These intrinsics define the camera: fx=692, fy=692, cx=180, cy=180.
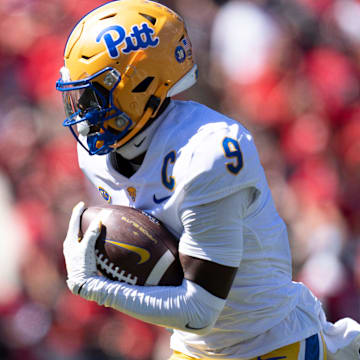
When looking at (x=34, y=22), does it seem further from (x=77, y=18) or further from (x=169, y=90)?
(x=169, y=90)

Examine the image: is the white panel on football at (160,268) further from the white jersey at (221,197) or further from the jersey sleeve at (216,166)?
the jersey sleeve at (216,166)

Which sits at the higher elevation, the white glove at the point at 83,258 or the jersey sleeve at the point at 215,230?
the jersey sleeve at the point at 215,230

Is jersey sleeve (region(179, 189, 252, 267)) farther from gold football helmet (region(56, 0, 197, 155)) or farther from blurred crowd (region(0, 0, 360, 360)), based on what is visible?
blurred crowd (region(0, 0, 360, 360))

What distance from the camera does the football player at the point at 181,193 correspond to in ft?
6.18

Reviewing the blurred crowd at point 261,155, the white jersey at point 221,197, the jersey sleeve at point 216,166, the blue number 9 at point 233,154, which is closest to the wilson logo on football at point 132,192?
the white jersey at point 221,197

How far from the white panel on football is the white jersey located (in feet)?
0.16

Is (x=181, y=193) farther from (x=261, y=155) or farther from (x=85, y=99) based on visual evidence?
(x=261, y=155)

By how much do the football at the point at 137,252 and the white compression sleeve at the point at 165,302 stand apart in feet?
0.10

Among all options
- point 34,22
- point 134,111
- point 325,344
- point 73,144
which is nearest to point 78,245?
point 134,111

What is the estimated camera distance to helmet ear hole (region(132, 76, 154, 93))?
204 cm

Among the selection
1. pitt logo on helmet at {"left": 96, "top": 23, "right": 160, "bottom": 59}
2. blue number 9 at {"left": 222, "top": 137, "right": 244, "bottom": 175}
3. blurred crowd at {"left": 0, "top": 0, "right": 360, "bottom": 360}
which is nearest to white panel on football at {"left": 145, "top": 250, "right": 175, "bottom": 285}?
blue number 9 at {"left": 222, "top": 137, "right": 244, "bottom": 175}

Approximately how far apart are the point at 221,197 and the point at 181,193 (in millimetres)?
114

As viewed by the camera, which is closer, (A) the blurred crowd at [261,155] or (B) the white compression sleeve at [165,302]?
(B) the white compression sleeve at [165,302]

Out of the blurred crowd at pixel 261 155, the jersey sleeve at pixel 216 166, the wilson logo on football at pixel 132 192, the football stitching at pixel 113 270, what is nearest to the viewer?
the jersey sleeve at pixel 216 166
